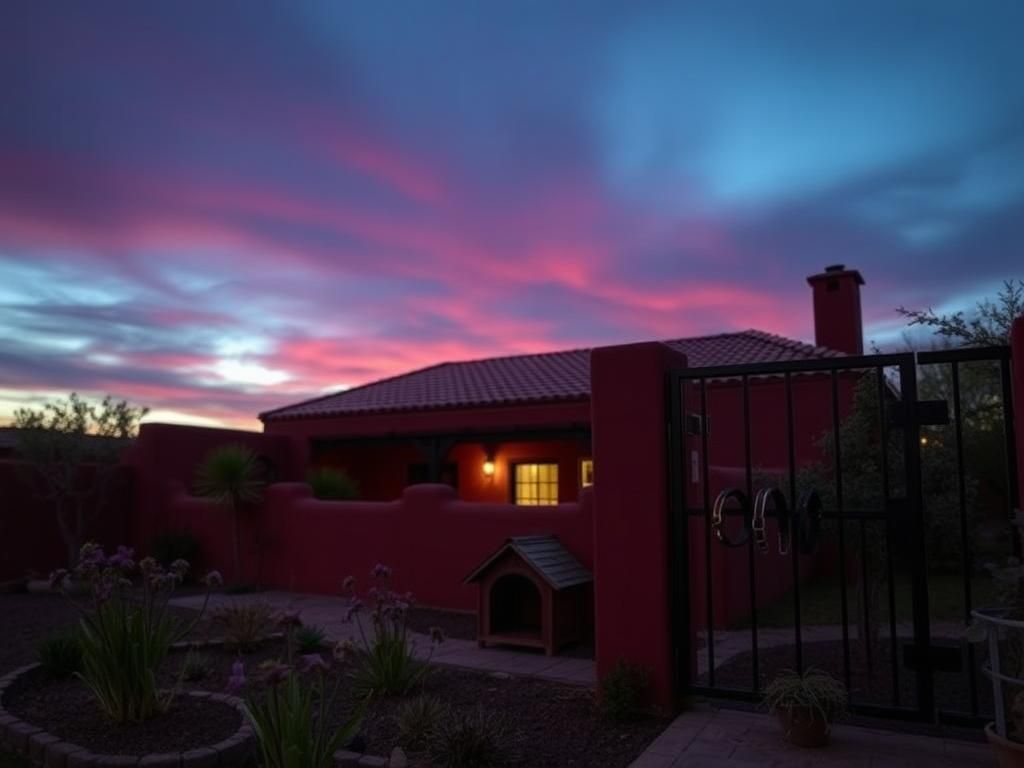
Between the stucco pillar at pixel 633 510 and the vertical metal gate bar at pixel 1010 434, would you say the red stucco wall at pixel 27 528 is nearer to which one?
the stucco pillar at pixel 633 510

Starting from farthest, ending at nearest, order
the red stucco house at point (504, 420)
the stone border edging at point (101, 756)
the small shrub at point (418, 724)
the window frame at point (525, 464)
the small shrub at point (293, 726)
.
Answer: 1. the window frame at point (525, 464)
2. the red stucco house at point (504, 420)
3. the small shrub at point (418, 724)
4. the stone border edging at point (101, 756)
5. the small shrub at point (293, 726)

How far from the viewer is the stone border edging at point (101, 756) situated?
3.94 m

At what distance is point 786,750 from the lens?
4188mm

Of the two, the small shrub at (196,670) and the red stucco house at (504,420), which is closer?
the small shrub at (196,670)

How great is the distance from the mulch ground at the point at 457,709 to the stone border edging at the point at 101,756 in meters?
0.15

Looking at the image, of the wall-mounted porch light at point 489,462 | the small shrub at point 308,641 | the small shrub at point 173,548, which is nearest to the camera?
the small shrub at point 308,641

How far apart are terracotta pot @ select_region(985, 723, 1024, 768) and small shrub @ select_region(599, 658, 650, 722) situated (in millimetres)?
1975

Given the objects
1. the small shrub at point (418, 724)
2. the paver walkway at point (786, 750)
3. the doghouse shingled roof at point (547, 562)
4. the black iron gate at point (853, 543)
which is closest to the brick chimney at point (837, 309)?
the black iron gate at point (853, 543)

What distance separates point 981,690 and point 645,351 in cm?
346

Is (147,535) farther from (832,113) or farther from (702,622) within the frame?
(832,113)

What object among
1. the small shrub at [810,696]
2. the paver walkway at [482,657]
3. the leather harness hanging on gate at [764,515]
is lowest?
the paver walkway at [482,657]

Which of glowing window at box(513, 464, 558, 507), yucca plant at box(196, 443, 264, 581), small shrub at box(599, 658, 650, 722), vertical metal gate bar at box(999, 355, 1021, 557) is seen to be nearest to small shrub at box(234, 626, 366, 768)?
small shrub at box(599, 658, 650, 722)

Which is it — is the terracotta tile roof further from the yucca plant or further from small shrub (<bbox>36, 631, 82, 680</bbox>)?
small shrub (<bbox>36, 631, 82, 680</bbox>)

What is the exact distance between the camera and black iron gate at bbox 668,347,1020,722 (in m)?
4.37
